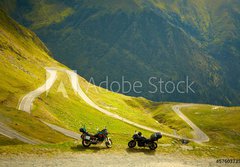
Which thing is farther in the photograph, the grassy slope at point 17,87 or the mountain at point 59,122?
the grassy slope at point 17,87

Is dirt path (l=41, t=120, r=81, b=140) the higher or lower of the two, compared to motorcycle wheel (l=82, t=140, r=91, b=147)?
higher

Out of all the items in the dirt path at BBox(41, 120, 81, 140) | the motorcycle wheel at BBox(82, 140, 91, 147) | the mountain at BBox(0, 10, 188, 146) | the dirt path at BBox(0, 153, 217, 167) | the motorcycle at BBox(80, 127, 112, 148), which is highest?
the mountain at BBox(0, 10, 188, 146)

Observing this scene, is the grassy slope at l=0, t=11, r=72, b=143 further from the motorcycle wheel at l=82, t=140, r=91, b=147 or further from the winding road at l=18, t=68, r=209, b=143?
the motorcycle wheel at l=82, t=140, r=91, b=147

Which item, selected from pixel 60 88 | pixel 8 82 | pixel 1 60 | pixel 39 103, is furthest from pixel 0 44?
pixel 39 103

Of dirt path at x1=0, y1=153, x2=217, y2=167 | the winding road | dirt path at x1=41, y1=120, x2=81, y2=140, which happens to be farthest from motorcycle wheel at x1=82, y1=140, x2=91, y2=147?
the winding road

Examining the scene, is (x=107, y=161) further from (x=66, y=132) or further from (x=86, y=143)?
(x=66, y=132)

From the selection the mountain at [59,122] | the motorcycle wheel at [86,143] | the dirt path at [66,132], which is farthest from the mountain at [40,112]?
the motorcycle wheel at [86,143]

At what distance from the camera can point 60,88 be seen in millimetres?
150750

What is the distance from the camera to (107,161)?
31.2 m

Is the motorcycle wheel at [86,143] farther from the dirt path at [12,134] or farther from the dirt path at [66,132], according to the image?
the dirt path at [66,132]

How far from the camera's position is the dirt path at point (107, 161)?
2830 cm

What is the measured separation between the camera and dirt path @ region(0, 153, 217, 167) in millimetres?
28300

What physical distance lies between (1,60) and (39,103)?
53.6 m

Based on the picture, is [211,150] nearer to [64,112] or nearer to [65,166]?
[65,166]
